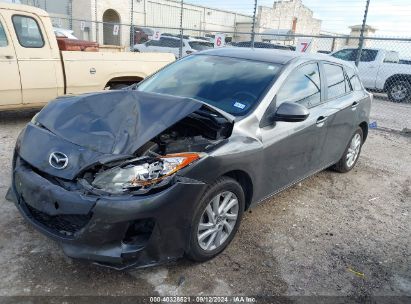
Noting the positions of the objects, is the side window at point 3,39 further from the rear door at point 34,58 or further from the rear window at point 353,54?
the rear window at point 353,54

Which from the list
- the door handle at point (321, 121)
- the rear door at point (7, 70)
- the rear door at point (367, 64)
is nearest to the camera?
the door handle at point (321, 121)

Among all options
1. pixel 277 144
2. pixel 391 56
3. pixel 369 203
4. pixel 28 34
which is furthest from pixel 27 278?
pixel 391 56

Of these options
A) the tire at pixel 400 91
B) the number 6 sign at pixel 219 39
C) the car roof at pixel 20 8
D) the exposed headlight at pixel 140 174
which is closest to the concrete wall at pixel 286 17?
the tire at pixel 400 91

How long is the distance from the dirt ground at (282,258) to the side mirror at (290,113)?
1144mm

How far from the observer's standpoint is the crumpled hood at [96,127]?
2812 millimetres

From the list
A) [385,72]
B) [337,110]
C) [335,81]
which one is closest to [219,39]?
[385,72]

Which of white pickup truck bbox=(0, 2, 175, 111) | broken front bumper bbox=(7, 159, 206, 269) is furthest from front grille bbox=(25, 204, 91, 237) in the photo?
white pickup truck bbox=(0, 2, 175, 111)

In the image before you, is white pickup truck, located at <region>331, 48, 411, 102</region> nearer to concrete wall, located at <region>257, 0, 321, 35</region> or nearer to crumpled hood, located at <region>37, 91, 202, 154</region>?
crumpled hood, located at <region>37, 91, 202, 154</region>

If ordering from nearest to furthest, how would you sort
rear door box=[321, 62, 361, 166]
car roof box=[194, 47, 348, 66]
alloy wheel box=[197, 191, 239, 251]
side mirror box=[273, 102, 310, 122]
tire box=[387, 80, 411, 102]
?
alloy wheel box=[197, 191, 239, 251], side mirror box=[273, 102, 310, 122], car roof box=[194, 47, 348, 66], rear door box=[321, 62, 361, 166], tire box=[387, 80, 411, 102]

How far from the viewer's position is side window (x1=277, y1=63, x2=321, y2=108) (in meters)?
3.88

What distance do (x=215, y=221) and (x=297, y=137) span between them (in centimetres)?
132

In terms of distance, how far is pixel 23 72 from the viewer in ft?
20.6

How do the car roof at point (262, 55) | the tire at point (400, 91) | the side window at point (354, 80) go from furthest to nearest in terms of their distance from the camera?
the tire at point (400, 91), the side window at point (354, 80), the car roof at point (262, 55)

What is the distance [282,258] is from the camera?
3.47 metres
